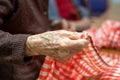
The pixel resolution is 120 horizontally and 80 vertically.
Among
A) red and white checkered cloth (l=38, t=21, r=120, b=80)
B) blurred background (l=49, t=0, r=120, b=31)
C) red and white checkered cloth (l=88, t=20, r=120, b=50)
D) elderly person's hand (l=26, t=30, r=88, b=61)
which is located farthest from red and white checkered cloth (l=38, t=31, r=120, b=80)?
blurred background (l=49, t=0, r=120, b=31)

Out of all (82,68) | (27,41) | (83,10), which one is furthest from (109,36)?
(83,10)

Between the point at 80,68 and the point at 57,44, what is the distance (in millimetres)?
175

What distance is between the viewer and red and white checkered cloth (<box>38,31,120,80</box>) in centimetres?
71

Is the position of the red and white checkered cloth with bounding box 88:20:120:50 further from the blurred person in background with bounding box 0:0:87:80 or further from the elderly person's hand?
the elderly person's hand

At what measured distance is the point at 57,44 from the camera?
0.58 metres

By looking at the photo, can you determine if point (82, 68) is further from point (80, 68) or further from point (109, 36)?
point (109, 36)

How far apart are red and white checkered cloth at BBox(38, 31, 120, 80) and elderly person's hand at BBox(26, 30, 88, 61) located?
0.38ft

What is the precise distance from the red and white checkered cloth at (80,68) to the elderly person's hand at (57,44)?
12cm

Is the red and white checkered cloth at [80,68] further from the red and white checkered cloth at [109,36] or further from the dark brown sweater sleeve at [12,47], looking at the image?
the red and white checkered cloth at [109,36]

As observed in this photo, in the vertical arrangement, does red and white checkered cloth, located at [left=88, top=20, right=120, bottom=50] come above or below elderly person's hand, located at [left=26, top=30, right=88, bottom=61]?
above

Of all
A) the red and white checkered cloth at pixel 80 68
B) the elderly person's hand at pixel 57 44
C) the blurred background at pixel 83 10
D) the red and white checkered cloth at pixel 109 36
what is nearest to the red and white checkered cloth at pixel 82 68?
the red and white checkered cloth at pixel 80 68

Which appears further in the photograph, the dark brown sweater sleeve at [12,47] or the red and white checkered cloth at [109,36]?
the red and white checkered cloth at [109,36]

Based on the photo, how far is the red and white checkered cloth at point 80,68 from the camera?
0.71 m

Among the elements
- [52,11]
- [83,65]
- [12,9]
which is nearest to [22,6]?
[12,9]
